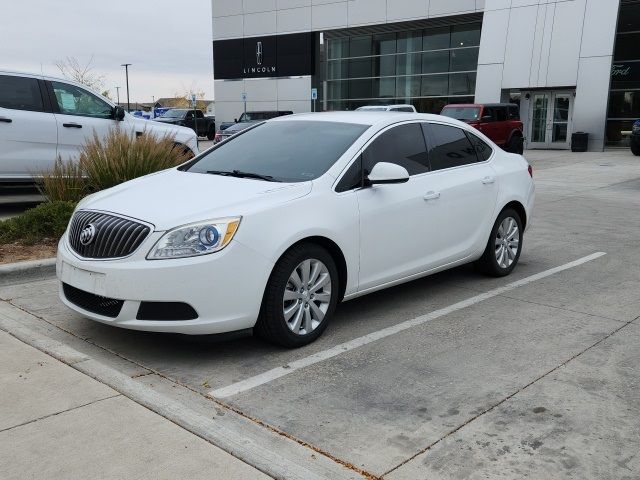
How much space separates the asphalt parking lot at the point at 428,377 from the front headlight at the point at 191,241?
2.10ft

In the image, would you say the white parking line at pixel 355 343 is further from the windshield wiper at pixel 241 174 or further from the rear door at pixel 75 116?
the rear door at pixel 75 116

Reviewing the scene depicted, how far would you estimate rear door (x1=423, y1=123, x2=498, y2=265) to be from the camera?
5.68m

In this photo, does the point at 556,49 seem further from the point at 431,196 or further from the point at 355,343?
the point at 355,343

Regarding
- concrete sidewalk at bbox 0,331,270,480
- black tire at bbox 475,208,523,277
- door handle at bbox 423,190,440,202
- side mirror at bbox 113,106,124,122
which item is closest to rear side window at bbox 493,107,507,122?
side mirror at bbox 113,106,124,122

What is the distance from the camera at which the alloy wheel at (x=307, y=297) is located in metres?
4.41

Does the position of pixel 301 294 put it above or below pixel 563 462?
above

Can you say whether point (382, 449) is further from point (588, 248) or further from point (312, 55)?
point (312, 55)

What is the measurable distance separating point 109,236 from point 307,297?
139cm

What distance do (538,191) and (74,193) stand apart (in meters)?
10.5

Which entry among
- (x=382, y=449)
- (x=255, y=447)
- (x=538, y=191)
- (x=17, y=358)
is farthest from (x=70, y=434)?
(x=538, y=191)

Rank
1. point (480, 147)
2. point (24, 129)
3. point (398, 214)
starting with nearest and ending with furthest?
point (398, 214)
point (480, 147)
point (24, 129)

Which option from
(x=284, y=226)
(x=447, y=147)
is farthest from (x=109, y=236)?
(x=447, y=147)

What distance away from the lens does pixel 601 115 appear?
29.0 m

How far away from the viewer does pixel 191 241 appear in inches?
160
